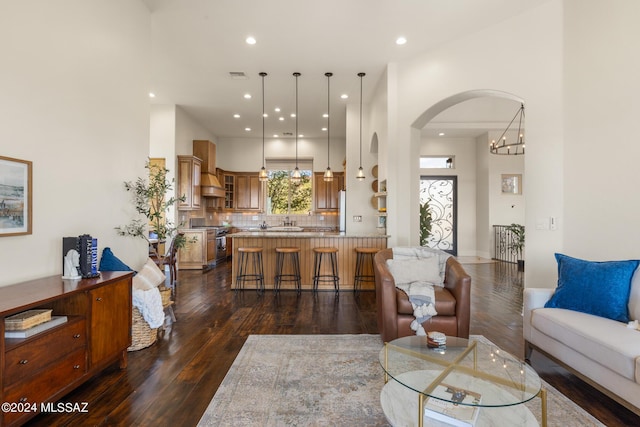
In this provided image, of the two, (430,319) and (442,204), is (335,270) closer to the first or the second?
(430,319)

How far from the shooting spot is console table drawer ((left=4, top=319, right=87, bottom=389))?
64.2 inches

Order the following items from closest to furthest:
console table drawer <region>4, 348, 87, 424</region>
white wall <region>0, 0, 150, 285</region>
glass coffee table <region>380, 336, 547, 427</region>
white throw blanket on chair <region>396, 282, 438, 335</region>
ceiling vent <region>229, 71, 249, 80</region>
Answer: glass coffee table <region>380, 336, 547, 427</region>, console table drawer <region>4, 348, 87, 424</region>, white wall <region>0, 0, 150, 285</region>, white throw blanket on chair <region>396, 282, 438, 335</region>, ceiling vent <region>229, 71, 249, 80</region>

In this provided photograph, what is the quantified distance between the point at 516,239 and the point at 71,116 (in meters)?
9.28

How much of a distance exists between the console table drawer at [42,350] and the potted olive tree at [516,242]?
790cm

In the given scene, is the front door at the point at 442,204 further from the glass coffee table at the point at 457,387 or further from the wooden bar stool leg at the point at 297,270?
the glass coffee table at the point at 457,387

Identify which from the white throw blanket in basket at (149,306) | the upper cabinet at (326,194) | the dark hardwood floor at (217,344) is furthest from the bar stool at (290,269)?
the upper cabinet at (326,194)

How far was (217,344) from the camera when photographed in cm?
302

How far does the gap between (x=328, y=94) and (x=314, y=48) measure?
1773 mm

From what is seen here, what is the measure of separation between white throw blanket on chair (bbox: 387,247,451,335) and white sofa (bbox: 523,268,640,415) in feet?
2.76

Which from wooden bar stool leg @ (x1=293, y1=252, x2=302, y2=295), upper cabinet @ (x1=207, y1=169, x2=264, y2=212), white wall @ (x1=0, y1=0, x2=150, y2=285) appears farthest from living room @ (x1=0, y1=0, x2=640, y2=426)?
upper cabinet @ (x1=207, y1=169, x2=264, y2=212)

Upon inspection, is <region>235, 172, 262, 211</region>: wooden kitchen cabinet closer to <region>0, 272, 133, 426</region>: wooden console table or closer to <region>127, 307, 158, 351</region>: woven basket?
<region>127, 307, 158, 351</region>: woven basket

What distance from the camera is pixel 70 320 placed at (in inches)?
81.2

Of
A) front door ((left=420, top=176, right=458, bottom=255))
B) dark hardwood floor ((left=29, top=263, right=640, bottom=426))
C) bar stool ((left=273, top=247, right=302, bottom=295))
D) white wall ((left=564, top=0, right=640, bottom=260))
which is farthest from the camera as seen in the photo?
front door ((left=420, top=176, right=458, bottom=255))

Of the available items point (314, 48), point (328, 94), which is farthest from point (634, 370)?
point (328, 94)
